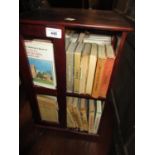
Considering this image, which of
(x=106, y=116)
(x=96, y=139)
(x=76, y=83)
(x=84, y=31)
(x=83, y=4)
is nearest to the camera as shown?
(x=76, y=83)

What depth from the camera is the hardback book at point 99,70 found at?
0.80m

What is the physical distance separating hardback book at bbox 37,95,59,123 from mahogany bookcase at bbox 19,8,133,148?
0.10 feet

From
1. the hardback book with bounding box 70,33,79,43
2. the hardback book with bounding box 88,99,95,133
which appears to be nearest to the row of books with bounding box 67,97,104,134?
the hardback book with bounding box 88,99,95,133

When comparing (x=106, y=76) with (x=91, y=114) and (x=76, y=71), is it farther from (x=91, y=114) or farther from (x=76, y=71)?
(x=91, y=114)

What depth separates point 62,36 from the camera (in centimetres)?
73

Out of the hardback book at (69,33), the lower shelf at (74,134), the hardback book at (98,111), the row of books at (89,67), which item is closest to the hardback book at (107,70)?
the row of books at (89,67)

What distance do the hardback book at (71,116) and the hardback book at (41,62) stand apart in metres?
0.15

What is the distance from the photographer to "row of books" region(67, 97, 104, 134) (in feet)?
3.31

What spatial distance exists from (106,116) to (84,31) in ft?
2.24

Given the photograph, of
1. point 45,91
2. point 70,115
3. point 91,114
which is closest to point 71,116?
point 70,115

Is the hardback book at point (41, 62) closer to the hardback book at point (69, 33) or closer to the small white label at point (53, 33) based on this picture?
the small white label at point (53, 33)
